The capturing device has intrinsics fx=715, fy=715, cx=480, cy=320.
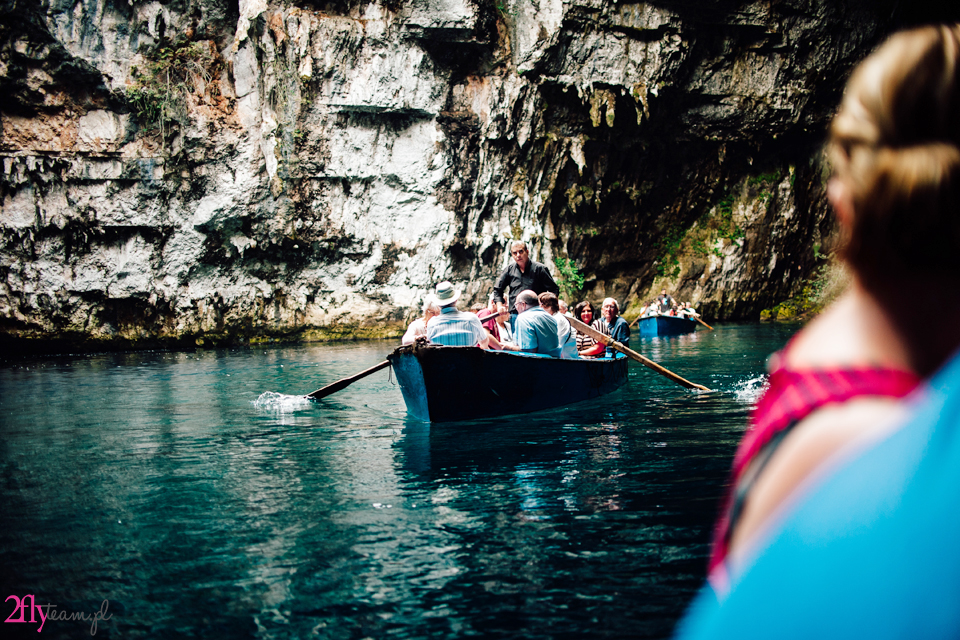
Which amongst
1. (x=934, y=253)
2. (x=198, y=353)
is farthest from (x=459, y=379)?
(x=198, y=353)

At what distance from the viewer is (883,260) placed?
57cm

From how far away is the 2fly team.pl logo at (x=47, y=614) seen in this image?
3131 millimetres

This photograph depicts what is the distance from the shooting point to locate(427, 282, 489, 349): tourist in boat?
792 cm

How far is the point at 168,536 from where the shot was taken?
166 inches

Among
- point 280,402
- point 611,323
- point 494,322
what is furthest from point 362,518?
point 611,323

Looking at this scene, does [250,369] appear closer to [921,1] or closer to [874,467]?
[874,467]

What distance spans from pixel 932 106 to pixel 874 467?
300 millimetres

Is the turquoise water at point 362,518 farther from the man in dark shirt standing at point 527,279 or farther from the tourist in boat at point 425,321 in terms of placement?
the man in dark shirt standing at point 527,279

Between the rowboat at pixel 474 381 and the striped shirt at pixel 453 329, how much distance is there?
37 cm

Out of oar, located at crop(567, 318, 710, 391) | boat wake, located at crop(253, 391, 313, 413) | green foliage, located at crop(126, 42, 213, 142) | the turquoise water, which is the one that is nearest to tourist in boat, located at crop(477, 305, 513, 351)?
oar, located at crop(567, 318, 710, 391)

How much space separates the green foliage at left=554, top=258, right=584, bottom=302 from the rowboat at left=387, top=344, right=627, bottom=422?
18.0 m

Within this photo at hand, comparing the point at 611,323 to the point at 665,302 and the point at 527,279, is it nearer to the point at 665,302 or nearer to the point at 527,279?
the point at 527,279

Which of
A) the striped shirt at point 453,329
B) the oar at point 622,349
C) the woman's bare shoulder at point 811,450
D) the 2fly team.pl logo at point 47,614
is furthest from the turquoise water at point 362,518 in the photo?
the woman's bare shoulder at point 811,450

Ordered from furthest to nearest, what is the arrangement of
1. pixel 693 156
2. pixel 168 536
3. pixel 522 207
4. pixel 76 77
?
pixel 693 156, pixel 522 207, pixel 76 77, pixel 168 536
